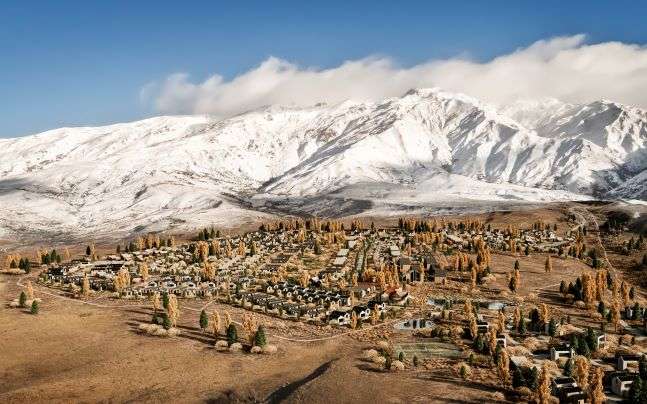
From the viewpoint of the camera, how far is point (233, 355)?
84875 mm

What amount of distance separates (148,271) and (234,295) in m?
37.1

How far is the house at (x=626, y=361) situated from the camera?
263 feet

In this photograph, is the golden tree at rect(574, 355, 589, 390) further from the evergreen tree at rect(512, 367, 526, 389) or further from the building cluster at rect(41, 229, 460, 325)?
the building cluster at rect(41, 229, 460, 325)

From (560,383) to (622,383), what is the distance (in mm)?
7402

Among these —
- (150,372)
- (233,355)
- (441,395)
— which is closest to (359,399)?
(441,395)

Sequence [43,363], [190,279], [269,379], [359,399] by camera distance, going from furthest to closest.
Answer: [190,279] → [43,363] → [269,379] → [359,399]

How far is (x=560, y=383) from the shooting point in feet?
236

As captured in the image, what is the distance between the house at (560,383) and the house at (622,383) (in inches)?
204

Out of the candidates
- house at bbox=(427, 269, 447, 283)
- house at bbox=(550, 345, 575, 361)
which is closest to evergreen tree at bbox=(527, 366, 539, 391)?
house at bbox=(550, 345, 575, 361)

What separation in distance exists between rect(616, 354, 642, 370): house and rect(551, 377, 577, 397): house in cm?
1135

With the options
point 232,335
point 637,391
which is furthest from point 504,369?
point 232,335

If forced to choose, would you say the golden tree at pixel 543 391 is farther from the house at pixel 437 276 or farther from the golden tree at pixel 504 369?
the house at pixel 437 276

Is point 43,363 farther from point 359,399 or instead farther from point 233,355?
point 359,399

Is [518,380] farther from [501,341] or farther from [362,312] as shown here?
[362,312]
